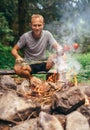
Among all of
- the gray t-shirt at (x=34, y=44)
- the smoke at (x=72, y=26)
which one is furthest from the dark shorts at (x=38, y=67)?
the smoke at (x=72, y=26)

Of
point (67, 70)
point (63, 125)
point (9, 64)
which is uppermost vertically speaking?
point (67, 70)

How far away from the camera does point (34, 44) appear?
24.1 feet

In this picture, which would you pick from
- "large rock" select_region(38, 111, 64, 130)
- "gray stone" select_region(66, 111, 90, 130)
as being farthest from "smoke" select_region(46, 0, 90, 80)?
"large rock" select_region(38, 111, 64, 130)

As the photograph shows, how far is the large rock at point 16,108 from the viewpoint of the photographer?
18.4ft

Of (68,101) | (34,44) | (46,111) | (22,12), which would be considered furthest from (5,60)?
(68,101)

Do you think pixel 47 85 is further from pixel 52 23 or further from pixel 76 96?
pixel 52 23

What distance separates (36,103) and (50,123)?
1.77 feet

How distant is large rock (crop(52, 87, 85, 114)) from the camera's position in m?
5.78

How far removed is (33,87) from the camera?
266 inches

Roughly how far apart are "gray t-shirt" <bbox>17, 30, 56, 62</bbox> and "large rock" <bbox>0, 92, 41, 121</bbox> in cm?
170

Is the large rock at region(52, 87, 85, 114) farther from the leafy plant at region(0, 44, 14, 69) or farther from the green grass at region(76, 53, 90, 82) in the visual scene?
the leafy plant at region(0, 44, 14, 69)

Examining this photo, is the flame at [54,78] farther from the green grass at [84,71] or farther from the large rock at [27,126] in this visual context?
the green grass at [84,71]

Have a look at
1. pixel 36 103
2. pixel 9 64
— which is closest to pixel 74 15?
pixel 9 64

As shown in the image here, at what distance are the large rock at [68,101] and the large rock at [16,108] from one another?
1.01 ft
